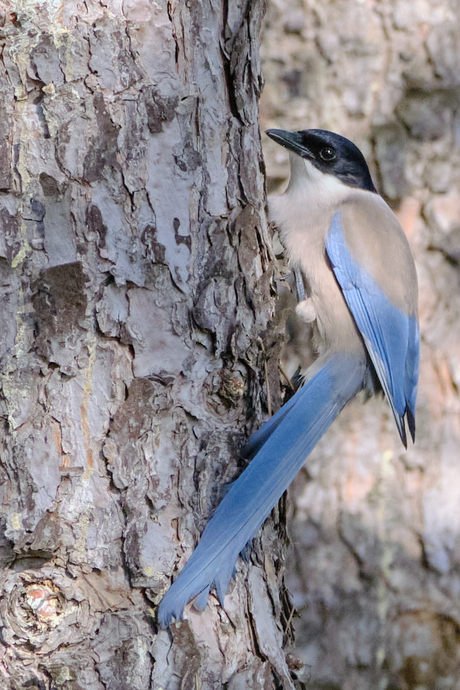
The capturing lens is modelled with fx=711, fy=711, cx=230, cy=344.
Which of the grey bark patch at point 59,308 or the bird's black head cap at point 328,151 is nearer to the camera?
the grey bark patch at point 59,308

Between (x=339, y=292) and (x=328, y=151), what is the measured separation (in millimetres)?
659

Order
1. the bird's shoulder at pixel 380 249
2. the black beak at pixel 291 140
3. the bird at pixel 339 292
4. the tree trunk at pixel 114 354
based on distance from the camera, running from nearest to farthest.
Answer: the tree trunk at pixel 114 354
the bird at pixel 339 292
the bird's shoulder at pixel 380 249
the black beak at pixel 291 140

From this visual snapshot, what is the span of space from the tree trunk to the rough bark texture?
1603 millimetres

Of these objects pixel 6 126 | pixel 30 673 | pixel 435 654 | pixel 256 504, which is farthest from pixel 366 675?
pixel 6 126

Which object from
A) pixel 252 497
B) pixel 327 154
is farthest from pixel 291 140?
pixel 252 497

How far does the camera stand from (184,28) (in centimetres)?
176

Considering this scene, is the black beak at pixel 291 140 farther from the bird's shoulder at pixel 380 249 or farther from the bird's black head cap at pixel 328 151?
the bird's shoulder at pixel 380 249

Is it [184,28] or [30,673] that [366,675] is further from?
[184,28]

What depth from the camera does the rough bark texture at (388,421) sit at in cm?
325

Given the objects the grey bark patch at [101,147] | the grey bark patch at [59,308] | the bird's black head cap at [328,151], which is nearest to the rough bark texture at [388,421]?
the bird's black head cap at [328,151]

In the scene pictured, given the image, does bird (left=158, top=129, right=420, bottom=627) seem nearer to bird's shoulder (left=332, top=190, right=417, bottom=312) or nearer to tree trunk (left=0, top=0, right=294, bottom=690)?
bird's shoulder (left=332, top=190, right=417, bottom=312)

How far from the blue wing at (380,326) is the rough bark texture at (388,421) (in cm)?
77

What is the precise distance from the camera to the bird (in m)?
2.04

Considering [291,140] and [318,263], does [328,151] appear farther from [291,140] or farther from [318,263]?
[318,263]
